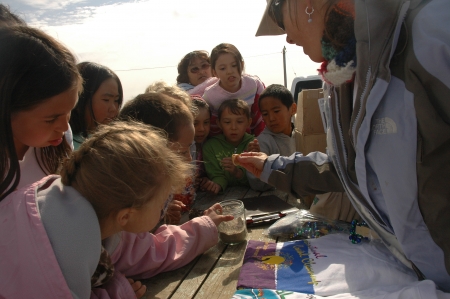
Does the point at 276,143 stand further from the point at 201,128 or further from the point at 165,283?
the point at 165,283

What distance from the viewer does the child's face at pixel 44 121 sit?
1489 mm

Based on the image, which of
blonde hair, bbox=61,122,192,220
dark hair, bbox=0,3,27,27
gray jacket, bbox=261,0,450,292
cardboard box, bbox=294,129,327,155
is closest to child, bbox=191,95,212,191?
cardboard box, bbox=294,129,327,155

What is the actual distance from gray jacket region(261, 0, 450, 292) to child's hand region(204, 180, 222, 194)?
5.09 feet

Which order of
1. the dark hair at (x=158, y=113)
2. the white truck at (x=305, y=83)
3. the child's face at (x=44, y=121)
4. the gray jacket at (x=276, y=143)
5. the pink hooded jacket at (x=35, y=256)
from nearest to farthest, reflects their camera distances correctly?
the pink hooded jacket at (x=35, y=256)
the child's face at (x=44, y=121)
the dark hair at (x=158, y=113)
the gray jacket at (x=276, y=143)
the white truck at (x=305, y=83)

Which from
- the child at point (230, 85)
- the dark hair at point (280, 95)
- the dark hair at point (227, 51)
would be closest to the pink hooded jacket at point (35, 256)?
the dark hair at point (280, 95)

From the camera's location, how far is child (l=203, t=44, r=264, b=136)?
378 cm

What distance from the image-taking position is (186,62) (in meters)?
4.59

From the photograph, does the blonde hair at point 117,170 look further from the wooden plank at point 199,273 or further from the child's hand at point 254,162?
the child's hand at point 254,162

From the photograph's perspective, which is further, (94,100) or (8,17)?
(94,100)

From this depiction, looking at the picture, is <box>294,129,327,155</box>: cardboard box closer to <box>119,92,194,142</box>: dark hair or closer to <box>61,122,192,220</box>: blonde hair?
<box>119,92,194,142</box>: dark hair

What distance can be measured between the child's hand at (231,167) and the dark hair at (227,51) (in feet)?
4.39

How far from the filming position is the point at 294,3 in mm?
1548

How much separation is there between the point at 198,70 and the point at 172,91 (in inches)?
73.1

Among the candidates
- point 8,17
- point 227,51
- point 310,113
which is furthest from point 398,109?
point 227,51
